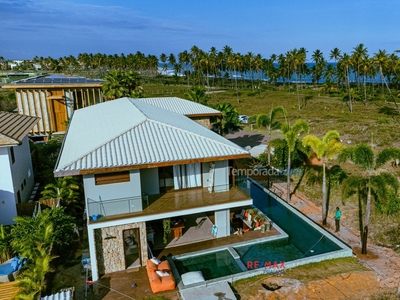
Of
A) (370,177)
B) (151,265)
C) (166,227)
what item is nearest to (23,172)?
(166,227)

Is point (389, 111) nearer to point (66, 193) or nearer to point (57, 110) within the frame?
point (57, 110)

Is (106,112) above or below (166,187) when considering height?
above

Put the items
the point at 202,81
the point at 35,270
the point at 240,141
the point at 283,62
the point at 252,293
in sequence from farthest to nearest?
the point at 202,81 < the point at 283,62 < the point at 240,141 < the point at 252,293 < the point at 35,270

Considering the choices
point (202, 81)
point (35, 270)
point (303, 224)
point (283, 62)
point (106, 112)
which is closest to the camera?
point (35, 270)

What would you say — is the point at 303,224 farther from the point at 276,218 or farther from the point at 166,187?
the point at 166,187

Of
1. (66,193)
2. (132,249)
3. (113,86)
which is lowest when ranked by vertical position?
(132,249)

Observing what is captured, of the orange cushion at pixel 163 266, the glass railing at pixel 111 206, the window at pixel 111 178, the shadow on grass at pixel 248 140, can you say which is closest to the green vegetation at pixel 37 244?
the glass railing at pixel 111 206

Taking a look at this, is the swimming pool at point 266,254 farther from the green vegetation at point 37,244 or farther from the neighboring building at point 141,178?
the green vegetation at point 37,244

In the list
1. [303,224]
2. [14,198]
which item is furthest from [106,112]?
[303,224]
